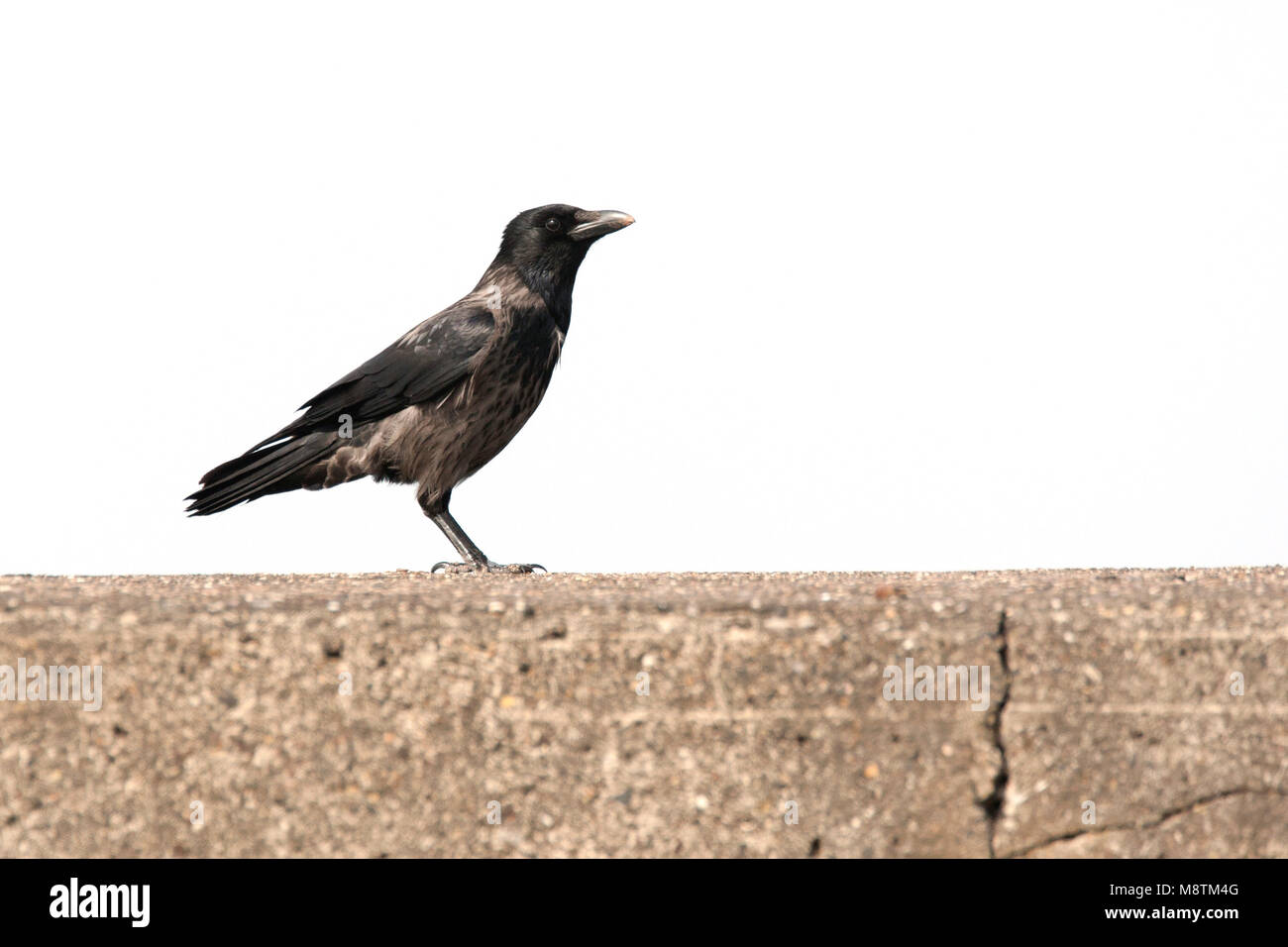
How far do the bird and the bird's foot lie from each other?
0.02 meters

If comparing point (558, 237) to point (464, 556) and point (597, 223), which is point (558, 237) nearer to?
point (597, 223)

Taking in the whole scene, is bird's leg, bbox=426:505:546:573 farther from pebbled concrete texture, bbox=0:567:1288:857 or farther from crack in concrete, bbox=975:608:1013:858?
crack in concrete, bbox=975:608:1013:858

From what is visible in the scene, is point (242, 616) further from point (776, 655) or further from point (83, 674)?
point (776, 655)

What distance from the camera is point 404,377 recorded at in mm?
6102

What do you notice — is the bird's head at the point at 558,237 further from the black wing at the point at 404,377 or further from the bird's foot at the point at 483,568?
the bird's foot at the point at 483,568

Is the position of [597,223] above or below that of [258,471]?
above

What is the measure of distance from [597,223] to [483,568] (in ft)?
6.26

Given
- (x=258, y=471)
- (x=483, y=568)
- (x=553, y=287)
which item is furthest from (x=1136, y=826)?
(x=258, y=471)

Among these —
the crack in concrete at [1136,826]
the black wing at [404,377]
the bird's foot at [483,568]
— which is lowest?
the crack in concrete at [1136,826]

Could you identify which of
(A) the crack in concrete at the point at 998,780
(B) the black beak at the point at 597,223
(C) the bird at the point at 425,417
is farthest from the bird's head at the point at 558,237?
(A) the crack in concrete at the point at 998,780

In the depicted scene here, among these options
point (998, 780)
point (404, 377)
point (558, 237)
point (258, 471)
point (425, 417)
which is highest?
point (558, 237)

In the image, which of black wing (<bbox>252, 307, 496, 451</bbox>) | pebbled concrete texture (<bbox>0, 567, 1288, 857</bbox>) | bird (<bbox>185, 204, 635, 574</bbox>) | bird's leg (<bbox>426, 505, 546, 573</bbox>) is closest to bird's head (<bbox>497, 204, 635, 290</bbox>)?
bird (<bbox>185, 204, 635, 574</bbox>)

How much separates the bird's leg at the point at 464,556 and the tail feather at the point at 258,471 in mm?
603

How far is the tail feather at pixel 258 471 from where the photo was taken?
6.20 m
